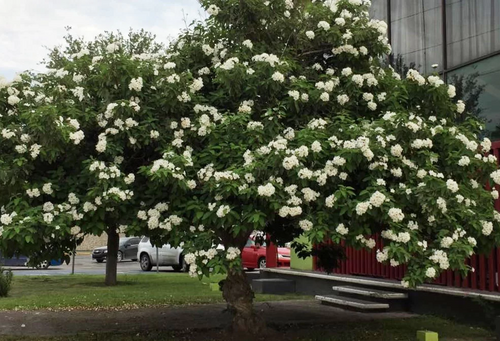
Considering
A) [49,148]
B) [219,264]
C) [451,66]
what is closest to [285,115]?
[219,264]

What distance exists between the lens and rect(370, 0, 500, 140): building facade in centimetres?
1195

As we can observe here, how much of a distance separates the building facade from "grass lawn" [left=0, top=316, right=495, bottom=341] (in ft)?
13.3

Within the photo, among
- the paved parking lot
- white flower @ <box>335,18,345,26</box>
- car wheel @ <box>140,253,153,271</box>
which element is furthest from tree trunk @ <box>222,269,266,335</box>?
car wheel @ <box>140,253,153,271</box>

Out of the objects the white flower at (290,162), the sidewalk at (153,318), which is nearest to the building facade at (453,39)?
the sidewalk at (153,318)

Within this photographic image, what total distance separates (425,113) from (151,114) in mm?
3487

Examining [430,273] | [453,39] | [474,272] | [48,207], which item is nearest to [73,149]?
[48,207]

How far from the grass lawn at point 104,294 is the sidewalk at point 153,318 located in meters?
0.76

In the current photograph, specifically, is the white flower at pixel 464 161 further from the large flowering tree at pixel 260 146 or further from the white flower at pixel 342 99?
the white flower at pixel 342 99

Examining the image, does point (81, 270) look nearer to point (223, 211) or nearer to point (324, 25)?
point (324, 25)

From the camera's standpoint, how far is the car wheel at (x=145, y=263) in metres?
26.5

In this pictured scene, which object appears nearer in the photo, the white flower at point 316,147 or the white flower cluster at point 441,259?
the white flower cluster at point 441,259

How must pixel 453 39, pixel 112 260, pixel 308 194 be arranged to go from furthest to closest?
pixel 112 260
pixel 453 39
pixel 308 194

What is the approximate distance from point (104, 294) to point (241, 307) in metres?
6.62

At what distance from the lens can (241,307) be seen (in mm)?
8586
